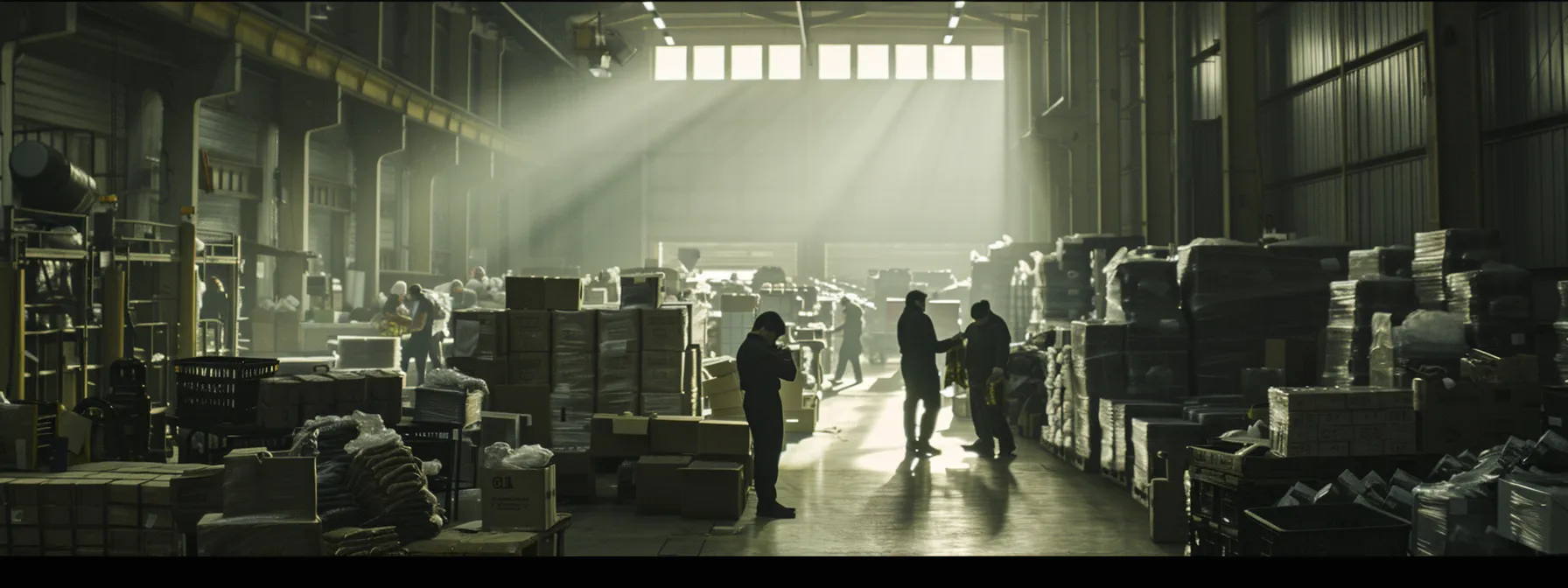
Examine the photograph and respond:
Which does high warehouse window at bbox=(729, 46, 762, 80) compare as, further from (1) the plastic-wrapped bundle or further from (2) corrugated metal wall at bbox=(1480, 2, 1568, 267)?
(2) corrugated metal wall at bbox=(1480, 2, 1568, 267)

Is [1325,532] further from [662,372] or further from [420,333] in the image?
[420,333]

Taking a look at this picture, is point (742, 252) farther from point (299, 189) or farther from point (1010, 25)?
point (299, 189)

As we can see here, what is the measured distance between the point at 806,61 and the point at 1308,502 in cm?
3129

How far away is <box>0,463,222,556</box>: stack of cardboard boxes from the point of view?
229 inches

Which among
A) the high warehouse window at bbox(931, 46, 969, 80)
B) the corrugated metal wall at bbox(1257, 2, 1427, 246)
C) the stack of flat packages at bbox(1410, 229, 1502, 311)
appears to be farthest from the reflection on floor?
the high warehouse window at bbox(931, 46, 969, 80)

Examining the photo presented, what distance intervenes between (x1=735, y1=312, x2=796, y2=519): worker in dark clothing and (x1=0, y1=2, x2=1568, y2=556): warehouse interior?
0.03 metres

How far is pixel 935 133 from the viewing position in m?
36.6

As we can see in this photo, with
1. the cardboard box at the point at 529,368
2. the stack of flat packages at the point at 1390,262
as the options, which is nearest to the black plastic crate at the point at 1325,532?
the stack of flat packages at the point at 1390,262

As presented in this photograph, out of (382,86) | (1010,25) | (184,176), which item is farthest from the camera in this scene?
(1010,25)

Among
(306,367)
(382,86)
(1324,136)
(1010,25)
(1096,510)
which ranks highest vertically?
(1010,25)

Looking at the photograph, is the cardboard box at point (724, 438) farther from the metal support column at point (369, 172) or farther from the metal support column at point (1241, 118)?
the metal support column at point (369, 172)

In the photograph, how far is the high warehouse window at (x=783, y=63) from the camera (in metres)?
36.6

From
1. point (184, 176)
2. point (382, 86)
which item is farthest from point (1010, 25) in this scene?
point (184, 176)

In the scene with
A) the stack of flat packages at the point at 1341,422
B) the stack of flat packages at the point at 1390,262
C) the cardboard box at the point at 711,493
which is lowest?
the cardboard box at the point at 711,493
